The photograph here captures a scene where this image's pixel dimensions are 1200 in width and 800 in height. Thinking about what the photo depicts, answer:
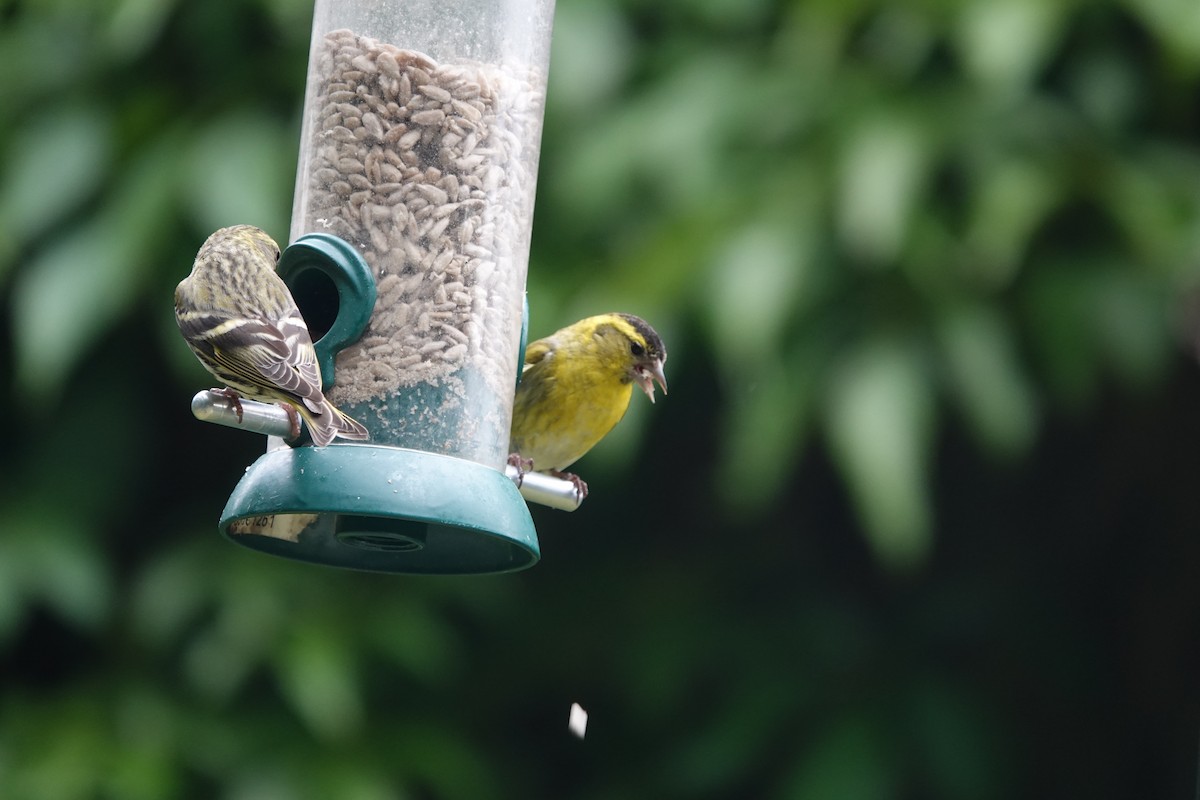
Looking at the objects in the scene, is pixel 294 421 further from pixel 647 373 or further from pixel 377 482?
pixel 647 373

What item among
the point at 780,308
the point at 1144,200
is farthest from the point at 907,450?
the point at 1144,200

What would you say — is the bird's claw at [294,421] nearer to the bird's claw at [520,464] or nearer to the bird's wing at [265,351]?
the bird's wing at [265,351]

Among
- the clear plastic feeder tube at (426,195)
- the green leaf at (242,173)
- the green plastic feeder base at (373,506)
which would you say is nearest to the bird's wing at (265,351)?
the green plastic feeder base at (373,506)

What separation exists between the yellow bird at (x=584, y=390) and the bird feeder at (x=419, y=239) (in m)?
0.65

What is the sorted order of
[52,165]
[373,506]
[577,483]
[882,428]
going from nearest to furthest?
[373,506] < [577,483] < [882,428] < [52,165]

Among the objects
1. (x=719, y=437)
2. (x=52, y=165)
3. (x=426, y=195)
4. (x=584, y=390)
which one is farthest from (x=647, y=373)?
(x=52, y=165)

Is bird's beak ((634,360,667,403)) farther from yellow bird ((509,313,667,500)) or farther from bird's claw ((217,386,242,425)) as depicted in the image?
bird's claw ((217,386,242,425))

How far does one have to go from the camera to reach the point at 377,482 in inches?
129

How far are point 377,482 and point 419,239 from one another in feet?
2.24

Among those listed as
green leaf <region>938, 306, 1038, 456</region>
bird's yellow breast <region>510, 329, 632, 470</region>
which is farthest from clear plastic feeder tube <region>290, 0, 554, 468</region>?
green leaf <region>938, 306, 1038, 456</region>

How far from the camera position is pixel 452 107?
378 cm

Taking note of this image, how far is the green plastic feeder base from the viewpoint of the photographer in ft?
10.7

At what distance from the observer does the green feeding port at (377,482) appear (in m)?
3.28

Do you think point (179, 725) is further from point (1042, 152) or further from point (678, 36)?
point (1042, 152)
